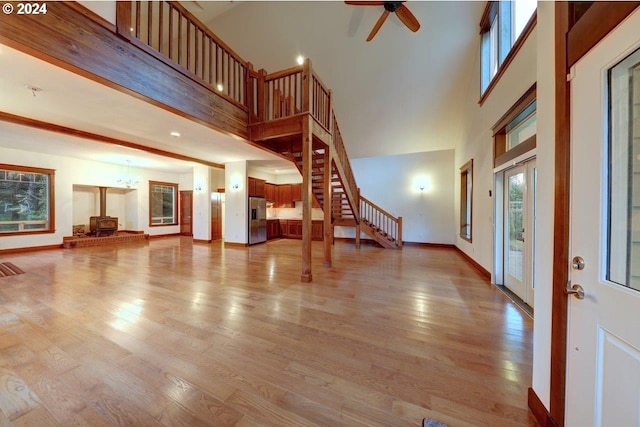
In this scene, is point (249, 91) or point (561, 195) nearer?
point (561, 195)

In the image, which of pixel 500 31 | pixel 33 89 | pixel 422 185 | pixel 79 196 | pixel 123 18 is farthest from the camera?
pixel 79 196

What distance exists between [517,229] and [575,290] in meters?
2.86

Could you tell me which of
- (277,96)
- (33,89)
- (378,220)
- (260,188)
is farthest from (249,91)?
(378,220)

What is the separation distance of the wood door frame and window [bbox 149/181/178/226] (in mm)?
10797

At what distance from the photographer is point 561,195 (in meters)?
1.15

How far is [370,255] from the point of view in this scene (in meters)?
5.95

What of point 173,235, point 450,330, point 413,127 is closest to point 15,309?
point 450,330

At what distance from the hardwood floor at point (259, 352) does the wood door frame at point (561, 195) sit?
37cm

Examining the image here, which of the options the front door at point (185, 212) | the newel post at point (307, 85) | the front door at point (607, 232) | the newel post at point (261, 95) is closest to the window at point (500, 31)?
the front door at point (607, 232)

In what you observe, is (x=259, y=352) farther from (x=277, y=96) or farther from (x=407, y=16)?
(x=407, y=16)

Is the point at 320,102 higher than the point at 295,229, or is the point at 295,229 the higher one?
the point at 320,102

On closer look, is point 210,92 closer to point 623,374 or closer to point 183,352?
point 183,352

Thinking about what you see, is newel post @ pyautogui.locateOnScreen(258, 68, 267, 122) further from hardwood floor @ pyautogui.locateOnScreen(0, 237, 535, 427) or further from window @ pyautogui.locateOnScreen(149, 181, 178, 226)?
window @ pyautogui.locateOnScreen(149, 181, 178, 226)

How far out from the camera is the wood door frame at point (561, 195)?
3.67 feet
